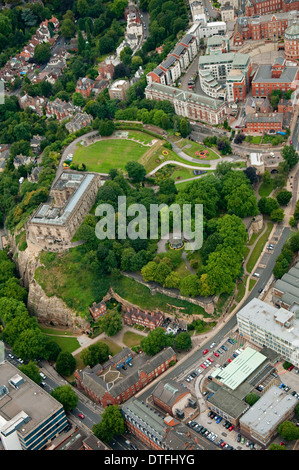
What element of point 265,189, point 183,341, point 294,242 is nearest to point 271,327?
point 183,341

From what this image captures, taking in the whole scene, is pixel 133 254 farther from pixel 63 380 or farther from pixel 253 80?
pixel 253 80

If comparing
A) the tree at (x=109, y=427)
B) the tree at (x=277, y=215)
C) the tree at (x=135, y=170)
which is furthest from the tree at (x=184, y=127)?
the tree at (x=109, y=427)

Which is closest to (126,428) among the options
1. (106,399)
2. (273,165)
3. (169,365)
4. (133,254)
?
(106,399)

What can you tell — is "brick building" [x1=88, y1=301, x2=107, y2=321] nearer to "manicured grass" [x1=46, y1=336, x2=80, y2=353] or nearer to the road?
"manicured grass" [x1=46, y1=336, x2=80, y2=353]

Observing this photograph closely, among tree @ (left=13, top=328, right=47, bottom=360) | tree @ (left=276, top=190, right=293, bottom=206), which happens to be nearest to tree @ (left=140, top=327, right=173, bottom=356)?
tree @ (left=13, top=328, right=47, bottom=360)

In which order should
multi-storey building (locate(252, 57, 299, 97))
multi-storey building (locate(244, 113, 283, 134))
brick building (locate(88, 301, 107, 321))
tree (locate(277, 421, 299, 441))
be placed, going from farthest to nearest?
1. multi-storey building (locate(252, 57, 299, 97))
2. multi-storey building (locate(244, 113, 283, 134))
3. brick building (locate(88, 301, 107, 321))
4. tree (locate(277, 421, 299, 441))

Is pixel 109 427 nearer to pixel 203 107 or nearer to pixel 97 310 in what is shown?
pixel 97 310
